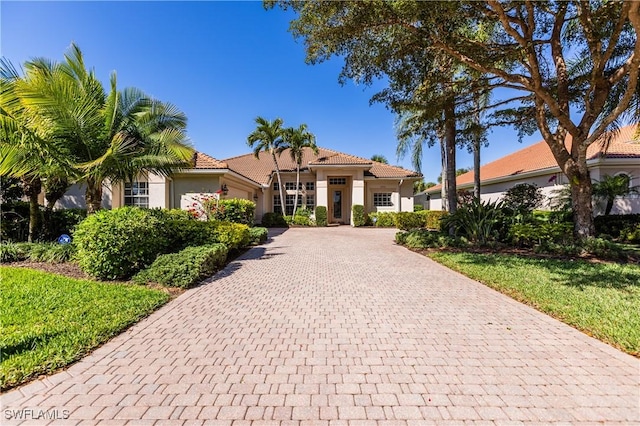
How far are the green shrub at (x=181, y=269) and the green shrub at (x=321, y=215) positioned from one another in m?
15.1

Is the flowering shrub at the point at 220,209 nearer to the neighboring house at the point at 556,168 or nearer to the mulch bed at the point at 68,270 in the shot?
the mulch bed at the point at 68,270

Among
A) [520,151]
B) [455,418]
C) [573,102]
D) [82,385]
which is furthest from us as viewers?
[520,151]

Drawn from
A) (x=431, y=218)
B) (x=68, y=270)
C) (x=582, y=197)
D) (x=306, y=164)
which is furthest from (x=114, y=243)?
(x=306, y=164)

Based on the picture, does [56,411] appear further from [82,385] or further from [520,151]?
[520,151]

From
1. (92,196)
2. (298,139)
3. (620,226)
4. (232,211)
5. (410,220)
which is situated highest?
(298,139)

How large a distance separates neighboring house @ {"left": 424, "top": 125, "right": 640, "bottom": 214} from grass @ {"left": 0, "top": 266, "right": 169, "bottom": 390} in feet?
58.3

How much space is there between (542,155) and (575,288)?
18488 millimetres

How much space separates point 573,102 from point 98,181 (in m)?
15.7

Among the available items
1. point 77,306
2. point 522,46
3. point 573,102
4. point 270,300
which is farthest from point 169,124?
point 573,102

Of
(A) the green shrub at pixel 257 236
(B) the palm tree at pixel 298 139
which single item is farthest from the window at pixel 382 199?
(A) the green shrub at pixel 257 236

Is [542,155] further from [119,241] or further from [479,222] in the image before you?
[119,241]

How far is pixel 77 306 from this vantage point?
4734mm

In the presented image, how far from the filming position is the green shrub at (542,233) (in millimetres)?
10352

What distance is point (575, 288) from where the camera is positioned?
5750 mm
